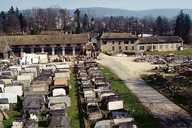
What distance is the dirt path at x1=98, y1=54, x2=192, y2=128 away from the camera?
33.9 m

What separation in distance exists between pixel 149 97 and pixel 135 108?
207 inches

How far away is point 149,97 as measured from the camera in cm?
4419

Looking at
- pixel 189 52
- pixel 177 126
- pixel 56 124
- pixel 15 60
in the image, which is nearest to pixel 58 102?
pixel 56 124

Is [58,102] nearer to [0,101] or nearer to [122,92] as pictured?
[0,101]

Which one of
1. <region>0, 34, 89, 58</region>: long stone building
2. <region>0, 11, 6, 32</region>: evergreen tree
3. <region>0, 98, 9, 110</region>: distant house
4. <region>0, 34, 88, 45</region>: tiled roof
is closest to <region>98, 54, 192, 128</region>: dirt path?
<region>0, 34, 89, 58</region>: long stone building

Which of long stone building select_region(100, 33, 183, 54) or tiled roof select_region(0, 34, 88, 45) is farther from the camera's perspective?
long stone building select_region(100, 33, 183, 54)

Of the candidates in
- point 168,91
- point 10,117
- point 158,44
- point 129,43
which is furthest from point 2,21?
point 10,117

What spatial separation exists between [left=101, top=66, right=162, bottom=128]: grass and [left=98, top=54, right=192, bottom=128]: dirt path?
48 cm

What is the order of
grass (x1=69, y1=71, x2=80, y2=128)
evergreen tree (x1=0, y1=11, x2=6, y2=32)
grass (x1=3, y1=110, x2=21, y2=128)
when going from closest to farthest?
grass (x1=69, y1=71, x2=80, y2=128) < grass (x1=3, y1=110, x2=21, y2=128) < evergreen tree (x1=0, y1=11, x2=6, y2=32)

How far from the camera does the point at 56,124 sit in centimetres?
3152

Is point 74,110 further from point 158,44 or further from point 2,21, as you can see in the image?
point 2,21

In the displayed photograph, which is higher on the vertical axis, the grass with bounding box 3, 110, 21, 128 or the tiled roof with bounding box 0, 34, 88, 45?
the tiled roof with bounding box 0, 34, 88, 45

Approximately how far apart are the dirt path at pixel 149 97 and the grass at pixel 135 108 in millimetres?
483

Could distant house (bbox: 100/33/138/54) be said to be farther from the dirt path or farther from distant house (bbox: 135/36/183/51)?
the dirt path
